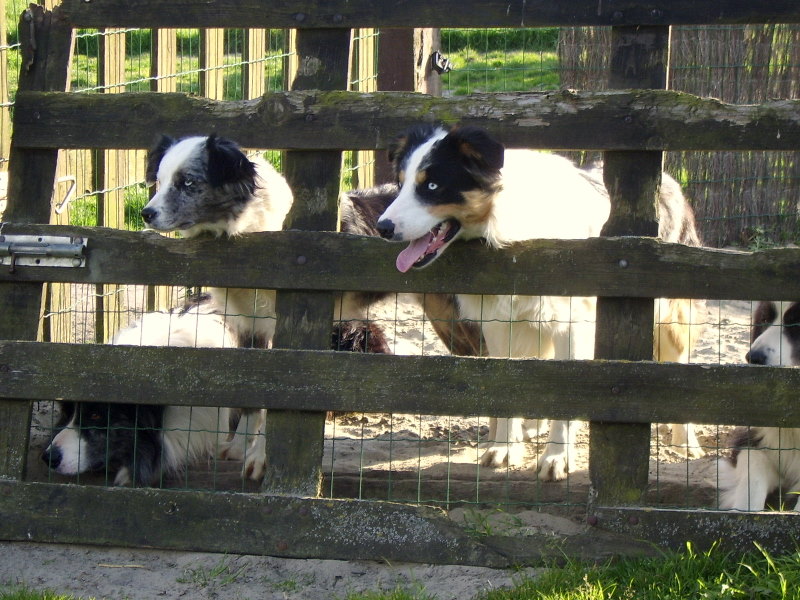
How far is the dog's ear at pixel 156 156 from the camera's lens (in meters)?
4.83

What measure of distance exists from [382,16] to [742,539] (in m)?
2.52

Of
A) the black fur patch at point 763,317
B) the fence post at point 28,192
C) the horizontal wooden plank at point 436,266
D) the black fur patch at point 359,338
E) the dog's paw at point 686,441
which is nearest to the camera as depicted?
the horizontal wooden plank at point 436,266

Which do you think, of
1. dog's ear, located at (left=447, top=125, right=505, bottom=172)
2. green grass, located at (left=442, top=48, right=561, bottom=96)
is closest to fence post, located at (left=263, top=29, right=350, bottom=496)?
dog's ear, located at (left=447, top=125, right=505, bottom=172)

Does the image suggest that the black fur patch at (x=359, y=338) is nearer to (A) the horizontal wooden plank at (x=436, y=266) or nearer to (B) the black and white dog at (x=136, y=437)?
(B) the black and white dog at (x=136, y=437)

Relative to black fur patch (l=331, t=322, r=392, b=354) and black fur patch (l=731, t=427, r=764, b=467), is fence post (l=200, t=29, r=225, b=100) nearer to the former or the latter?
black fur patch (l=331, t=322, r=392, b=354)

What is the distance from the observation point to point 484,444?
18.9ft

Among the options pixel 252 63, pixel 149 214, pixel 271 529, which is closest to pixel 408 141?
pixel 149 214

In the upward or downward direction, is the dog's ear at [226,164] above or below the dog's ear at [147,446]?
above

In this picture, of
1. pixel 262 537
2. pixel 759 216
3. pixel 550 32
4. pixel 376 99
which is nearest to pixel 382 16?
pixel 376 99

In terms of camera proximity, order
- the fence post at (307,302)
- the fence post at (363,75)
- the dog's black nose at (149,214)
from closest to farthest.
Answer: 1. the fence post at (307,302)
2. the dog's black nose at (149,214)
3. the fence post at (363,75)

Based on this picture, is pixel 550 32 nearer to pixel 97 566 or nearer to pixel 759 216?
pixel 759 216

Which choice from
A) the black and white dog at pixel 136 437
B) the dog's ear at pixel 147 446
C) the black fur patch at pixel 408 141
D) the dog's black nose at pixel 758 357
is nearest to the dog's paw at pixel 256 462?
the black and white dog at pixel 136 437

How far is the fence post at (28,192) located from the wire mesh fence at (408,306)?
54 cm

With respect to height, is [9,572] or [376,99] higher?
[376,99]
